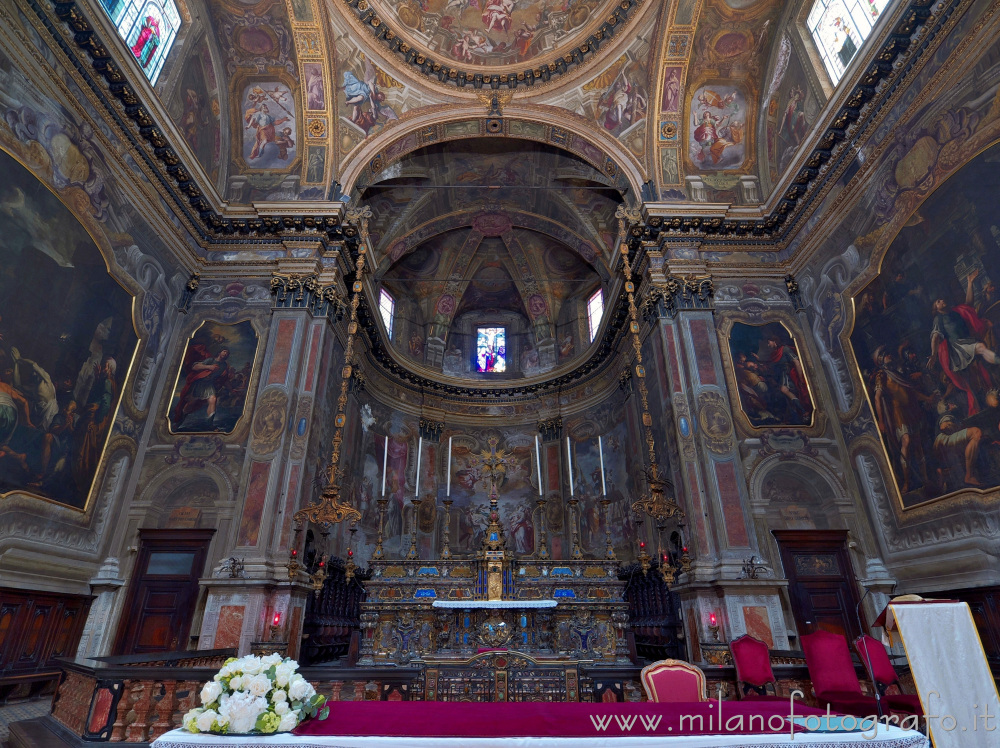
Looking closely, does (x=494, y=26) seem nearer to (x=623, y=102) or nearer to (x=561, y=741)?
(x=623, y=102)

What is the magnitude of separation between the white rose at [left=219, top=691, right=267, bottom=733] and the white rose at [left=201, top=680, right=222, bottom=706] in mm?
97

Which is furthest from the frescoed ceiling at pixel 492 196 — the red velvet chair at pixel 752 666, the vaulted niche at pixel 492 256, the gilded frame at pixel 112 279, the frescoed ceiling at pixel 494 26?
the red velvet chair at pixel 752 666

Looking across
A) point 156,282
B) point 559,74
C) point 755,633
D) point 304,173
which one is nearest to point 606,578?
point 755,633

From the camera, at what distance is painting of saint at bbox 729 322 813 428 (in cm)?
1271

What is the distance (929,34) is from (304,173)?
14568 millimetres

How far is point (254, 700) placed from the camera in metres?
3.39

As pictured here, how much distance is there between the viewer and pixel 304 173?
1529 cm

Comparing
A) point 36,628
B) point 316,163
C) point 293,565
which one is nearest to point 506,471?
point 293,565

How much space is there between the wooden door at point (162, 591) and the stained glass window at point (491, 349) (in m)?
14.4

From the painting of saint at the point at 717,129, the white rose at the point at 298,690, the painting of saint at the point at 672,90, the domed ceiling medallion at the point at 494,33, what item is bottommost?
the white rose at the point at 298,690

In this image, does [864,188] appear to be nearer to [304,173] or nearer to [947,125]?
[947,125]

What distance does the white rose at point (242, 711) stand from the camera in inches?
131

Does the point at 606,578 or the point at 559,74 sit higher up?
the point at 559,74

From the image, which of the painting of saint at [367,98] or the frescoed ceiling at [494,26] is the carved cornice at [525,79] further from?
the painting of saint at [367,98]
